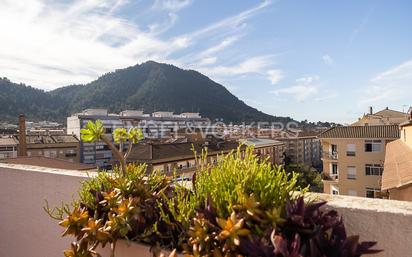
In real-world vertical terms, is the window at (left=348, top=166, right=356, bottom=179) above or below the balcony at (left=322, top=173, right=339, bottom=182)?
above

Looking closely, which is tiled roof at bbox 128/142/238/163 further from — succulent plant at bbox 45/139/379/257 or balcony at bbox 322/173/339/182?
succulent plant at bbox 45/139/379/257

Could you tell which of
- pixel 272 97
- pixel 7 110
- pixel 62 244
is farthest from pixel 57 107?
pixel 62 244

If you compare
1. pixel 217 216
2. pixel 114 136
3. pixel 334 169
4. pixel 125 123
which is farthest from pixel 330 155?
pixel 125 123

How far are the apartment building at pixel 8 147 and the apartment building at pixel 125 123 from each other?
8397 mm

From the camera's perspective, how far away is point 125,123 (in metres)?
60.5

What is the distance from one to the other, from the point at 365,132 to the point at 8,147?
119 ft

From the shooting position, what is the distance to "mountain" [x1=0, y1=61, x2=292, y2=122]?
7094cm

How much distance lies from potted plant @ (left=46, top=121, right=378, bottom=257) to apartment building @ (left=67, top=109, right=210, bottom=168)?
3873cm

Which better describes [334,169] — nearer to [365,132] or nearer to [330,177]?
[330,177]

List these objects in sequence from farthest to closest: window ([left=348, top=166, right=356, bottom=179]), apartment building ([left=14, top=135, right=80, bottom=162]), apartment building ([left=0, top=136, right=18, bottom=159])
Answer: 1. apartment building ([left=14, top=135, right=80, bottom=162])
2. apartment building ([left=0, top=136, right=18, bottom=159])
3. window ([left=348, top=166, right=356, bottom=179])

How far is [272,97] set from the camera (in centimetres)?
2892

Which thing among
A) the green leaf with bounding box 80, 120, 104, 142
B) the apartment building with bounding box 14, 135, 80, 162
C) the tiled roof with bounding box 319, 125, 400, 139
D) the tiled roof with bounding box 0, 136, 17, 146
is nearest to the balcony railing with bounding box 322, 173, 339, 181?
the tiled roof with bounding box 319, 125, 400, 139

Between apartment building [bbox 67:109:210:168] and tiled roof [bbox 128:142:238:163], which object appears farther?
apartment building [bbox 67:109:210:168]

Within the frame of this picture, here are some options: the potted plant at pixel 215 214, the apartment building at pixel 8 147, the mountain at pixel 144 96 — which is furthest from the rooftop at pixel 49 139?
the potted plant at pixel 215 214
